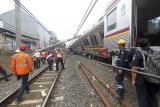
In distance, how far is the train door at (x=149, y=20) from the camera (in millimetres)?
8953

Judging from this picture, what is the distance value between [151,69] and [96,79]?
292 inches

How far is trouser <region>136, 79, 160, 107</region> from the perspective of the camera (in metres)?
5.16

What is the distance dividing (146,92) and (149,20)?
16.0 ft

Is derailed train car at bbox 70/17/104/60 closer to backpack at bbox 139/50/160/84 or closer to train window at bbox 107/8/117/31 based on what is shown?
train window at bbox 107/8/117/31

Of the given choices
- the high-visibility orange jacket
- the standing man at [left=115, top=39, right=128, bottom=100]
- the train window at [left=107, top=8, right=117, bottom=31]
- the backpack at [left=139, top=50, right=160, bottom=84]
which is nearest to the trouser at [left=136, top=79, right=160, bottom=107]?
the backpack at [left=139, top=50, right=160, bottom=84]

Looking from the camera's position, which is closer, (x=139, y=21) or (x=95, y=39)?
(x=139, y=21)

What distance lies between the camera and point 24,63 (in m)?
8.38

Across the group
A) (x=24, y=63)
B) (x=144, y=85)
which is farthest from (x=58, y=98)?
(x=144, y=85)

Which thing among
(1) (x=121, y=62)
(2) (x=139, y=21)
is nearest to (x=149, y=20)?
(2) (x=139, y=21)

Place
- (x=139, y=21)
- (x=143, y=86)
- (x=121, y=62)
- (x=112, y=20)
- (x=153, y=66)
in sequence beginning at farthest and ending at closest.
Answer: (x=112, y=20) < (x=139, y=21) < (x=121, y=62) < (x=143, y=86) < (x=153, y=66)

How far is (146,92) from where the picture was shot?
17.0 feet

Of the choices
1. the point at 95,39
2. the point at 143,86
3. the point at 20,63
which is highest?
the point at 95,39

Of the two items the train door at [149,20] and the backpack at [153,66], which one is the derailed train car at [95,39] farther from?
the backpack at [153,66]

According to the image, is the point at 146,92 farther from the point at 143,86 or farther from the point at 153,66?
the point at 153,66
